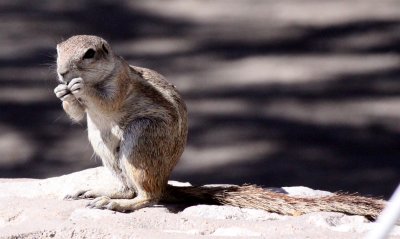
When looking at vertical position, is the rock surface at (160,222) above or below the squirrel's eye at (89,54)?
below

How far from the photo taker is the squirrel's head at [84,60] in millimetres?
3322

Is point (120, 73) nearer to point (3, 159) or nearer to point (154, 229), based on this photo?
point (154, 229)

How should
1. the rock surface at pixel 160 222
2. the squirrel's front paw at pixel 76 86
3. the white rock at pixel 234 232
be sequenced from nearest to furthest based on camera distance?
the rock surface at pixel 160 222 → the white rock at pixel 234 232 → the squirrel's front paw at pixel 76 86

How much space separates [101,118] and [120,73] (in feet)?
0.63

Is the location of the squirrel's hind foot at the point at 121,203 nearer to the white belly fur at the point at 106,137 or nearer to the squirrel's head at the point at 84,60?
the white belly fur at the point at 106,137

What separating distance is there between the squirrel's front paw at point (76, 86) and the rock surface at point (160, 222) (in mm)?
447

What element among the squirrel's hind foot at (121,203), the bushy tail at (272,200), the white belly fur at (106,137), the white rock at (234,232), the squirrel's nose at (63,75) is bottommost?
the white rock at (234,232)

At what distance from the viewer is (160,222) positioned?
3.26 meters

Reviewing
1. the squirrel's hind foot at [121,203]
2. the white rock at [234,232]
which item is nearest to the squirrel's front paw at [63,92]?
the squirrel's hind foot at [121,203]

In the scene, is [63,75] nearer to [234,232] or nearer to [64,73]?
[64,73]

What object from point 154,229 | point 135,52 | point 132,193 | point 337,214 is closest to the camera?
point 154,229

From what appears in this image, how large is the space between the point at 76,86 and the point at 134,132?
0.32 meters

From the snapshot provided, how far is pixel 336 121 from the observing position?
20.7ft

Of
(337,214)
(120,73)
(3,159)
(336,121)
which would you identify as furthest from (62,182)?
(336,121)
